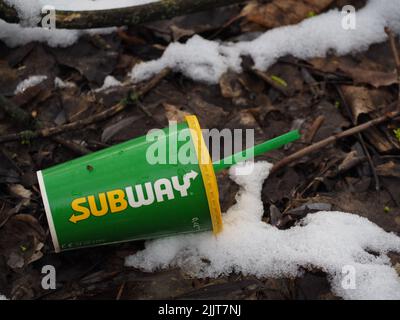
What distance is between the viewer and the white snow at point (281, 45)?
2.39 m

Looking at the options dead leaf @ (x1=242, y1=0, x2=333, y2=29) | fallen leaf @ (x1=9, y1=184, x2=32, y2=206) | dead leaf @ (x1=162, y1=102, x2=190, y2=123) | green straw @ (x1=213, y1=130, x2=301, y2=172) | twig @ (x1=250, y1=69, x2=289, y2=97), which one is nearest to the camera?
green straw @ (x1=213, y1=130, x2=301, y2=172)

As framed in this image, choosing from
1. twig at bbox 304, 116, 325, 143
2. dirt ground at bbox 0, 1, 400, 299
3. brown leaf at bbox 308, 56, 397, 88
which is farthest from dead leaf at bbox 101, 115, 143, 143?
brown leaf at bbox 308, 56, 397, 88

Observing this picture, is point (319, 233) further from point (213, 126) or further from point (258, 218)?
point (213, 126)

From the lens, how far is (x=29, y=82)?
229 centimetres

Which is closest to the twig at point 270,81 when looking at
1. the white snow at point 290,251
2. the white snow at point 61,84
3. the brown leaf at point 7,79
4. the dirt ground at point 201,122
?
the dirt ground at point 201,122

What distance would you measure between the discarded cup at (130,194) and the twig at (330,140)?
1.51 ft

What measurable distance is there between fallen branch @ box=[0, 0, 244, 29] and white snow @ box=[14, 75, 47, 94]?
0.86 feet

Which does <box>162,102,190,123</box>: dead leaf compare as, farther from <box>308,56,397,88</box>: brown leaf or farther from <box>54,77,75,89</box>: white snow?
<box>308,56,397,88</box>: brown leaf

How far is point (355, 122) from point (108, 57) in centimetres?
118

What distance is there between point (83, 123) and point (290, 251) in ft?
3.35

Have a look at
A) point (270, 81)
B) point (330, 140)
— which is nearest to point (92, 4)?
point (270, 81)

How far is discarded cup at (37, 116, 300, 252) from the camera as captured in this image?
1735 mm

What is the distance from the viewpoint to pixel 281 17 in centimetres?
256

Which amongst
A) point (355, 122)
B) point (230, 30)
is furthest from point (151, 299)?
point (230, 30)
